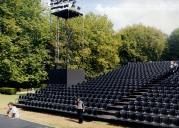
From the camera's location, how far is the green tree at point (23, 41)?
4512 centimetres

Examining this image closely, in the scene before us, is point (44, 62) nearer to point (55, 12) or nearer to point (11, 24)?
point (11, 24)

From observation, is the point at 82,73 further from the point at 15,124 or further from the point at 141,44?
the point at 141,44

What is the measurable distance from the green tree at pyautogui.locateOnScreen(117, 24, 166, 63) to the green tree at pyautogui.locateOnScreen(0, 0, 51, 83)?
853 inches

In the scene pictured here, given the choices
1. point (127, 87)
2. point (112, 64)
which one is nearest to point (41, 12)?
point (112, 64)

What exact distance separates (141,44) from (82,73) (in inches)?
1465

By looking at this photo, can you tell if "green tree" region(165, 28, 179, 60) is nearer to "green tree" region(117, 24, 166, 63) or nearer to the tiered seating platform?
"green tree" region(117, 24, 166, 63)

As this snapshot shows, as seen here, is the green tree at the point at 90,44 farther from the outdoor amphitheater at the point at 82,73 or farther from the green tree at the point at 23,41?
the green tree at the point at 23,41

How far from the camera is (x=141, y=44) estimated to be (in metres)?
70.4

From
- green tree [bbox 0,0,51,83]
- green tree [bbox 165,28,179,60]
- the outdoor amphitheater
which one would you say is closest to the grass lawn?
the outdoor amphitheater

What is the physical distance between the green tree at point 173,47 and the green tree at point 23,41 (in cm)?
2877

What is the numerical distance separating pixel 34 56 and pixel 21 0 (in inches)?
310

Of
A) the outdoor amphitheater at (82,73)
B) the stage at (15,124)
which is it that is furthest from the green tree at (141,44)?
the stage at (15,124)

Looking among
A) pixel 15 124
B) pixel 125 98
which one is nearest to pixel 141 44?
pixel 125 98

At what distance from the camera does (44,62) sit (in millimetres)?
50719
